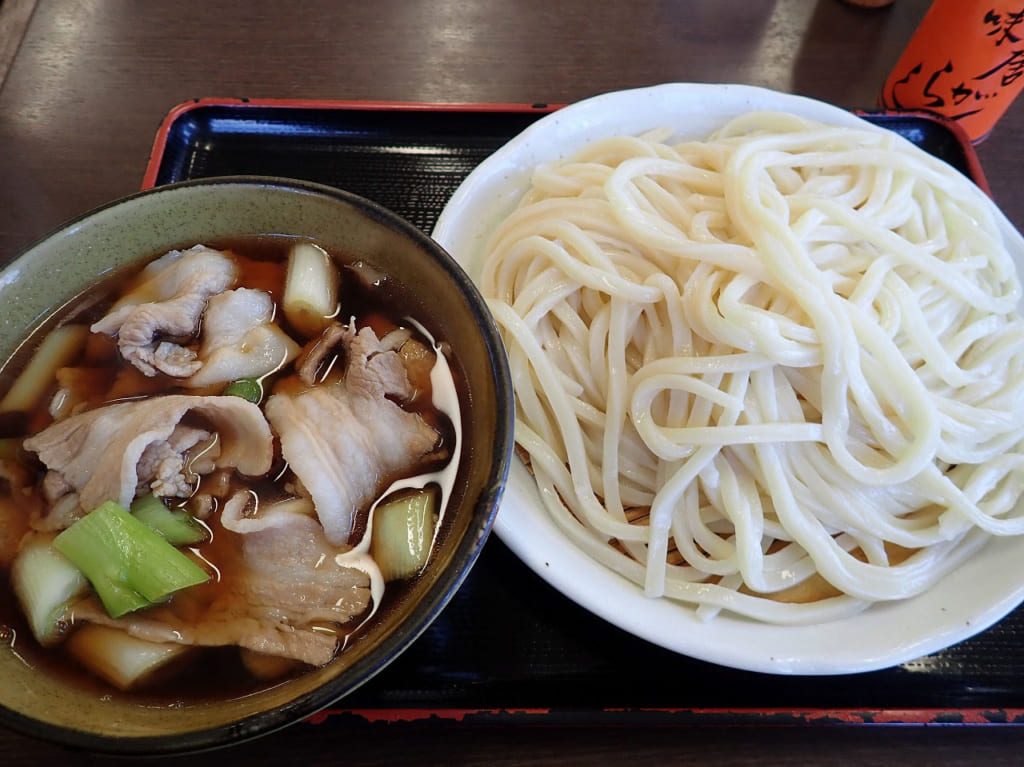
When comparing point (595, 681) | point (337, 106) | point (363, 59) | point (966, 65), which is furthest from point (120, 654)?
point (966, 65)

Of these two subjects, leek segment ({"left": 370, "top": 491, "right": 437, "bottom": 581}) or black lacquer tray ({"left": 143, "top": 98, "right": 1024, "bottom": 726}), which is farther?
black lacquer tray ({"left": 143, "top": 98, "right": 1024, "bottom": 726})

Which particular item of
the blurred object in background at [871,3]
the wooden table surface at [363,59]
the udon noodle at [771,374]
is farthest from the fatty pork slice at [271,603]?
the blurred object in background at [871,3]

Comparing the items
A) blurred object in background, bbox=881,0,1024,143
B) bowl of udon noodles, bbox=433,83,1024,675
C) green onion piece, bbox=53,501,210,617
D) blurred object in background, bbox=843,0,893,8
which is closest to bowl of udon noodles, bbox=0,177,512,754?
green onion piece, bbox=53,501,210,617

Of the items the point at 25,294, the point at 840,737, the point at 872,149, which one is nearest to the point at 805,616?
the point at 840,737

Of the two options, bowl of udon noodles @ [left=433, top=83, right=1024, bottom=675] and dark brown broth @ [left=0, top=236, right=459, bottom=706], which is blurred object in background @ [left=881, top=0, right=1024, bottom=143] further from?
dark brown broth @ [left=0, top=236, right=459, bottom=706]

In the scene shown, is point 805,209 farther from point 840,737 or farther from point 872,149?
point 840,737

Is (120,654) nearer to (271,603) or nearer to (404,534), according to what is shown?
(271,603)
